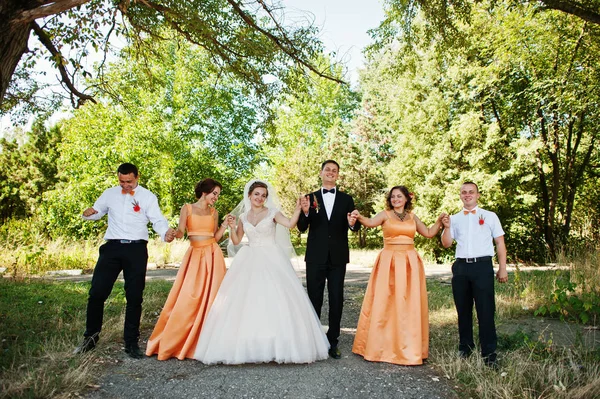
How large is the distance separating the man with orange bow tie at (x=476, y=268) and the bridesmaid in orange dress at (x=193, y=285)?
2773 millimetres

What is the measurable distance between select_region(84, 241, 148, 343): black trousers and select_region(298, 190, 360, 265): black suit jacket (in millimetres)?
1930

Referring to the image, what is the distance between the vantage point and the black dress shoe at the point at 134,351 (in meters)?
Answer: 5.14

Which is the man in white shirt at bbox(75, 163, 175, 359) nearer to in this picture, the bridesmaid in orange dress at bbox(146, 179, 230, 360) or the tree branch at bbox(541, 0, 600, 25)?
the bridesmaid in orange dress at bbox(146, 179, 230, 360)

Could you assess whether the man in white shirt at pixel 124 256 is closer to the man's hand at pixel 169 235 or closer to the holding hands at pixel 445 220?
the man's hand at pixel 169 235

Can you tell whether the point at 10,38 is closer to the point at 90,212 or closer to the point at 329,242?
the point at 90,212

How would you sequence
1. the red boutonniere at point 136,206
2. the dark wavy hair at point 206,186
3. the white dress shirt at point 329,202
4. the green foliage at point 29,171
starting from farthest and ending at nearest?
the green foliage at point 29,171
the dark wavy hair at point 206,186
the white dress shirt at point 329,202
the red boutonniere at point 136,206

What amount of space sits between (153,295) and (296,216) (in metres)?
4.02

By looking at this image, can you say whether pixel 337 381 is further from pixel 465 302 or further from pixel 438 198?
pixel 438 198

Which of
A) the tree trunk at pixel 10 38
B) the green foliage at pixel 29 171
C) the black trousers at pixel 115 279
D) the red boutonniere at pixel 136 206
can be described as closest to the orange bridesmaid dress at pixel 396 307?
the black trousers at pixel 115 279

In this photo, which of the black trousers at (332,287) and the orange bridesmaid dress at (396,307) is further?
the black trousers at (332,287)

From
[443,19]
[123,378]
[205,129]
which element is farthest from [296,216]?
[205,129]

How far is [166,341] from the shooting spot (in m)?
5.18

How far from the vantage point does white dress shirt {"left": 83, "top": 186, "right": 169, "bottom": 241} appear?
530cm

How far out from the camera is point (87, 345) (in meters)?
5.04
